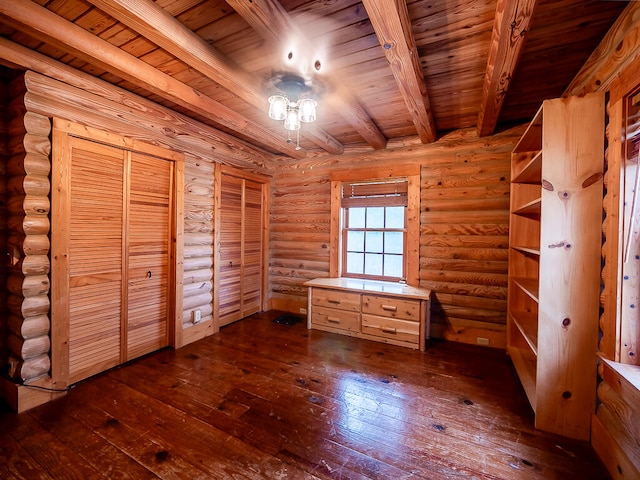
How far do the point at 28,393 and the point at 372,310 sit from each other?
3182mm

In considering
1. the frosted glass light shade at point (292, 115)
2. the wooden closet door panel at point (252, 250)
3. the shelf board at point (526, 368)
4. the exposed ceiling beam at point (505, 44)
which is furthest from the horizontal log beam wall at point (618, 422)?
the wooden closet door panel at point (252, 250)

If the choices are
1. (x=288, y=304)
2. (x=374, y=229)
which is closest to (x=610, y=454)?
(x=374, y=229)

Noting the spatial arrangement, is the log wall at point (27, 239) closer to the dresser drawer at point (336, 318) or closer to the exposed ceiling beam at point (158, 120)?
the exposed ceiling beam at point (158, 120)

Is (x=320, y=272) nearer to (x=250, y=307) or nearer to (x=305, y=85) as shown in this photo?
(x=250, y=307)

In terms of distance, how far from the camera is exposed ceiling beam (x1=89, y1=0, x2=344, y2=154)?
152 cm

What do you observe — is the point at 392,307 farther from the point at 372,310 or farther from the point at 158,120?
the point at 158,120

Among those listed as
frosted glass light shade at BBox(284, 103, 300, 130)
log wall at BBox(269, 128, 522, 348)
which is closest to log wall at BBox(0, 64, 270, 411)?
frosted glass light shade at BBox(284, 103, 300, 130)

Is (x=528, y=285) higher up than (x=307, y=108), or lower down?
lower down

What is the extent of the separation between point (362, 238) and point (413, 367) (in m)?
1.90

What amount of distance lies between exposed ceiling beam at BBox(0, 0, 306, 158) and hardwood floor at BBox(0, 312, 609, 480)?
8.39ft

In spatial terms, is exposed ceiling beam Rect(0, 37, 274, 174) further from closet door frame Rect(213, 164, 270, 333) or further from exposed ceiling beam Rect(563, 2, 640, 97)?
exposed ceiling beam Rect(563, 2, 640, 97)

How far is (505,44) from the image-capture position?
1.67m

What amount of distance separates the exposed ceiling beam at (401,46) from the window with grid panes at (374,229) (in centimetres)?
135

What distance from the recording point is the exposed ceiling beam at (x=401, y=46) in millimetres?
1433
